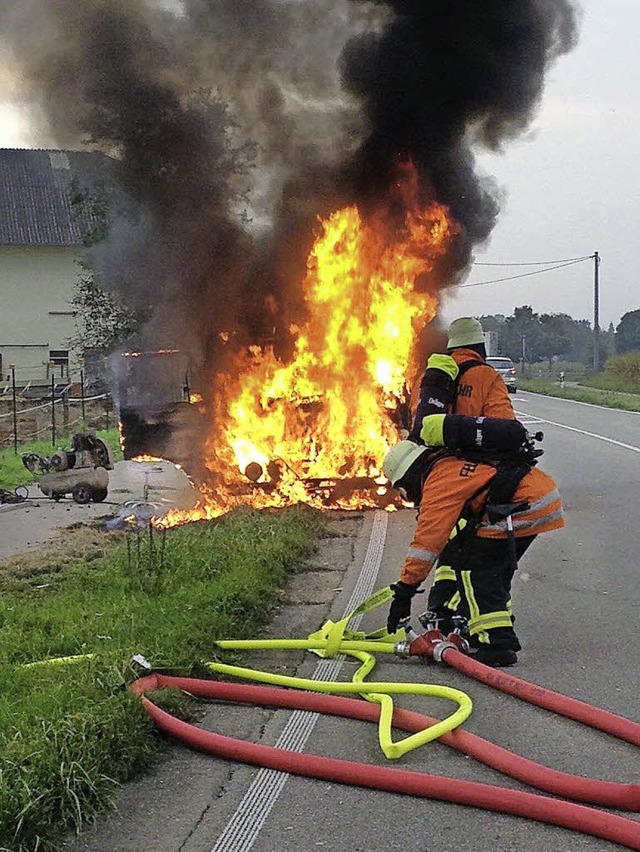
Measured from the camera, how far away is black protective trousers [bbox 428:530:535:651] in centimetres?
542

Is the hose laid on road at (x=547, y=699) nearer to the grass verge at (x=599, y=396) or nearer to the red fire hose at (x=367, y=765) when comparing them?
the red fire hose at (x=367, y=765)

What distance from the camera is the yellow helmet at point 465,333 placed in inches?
238

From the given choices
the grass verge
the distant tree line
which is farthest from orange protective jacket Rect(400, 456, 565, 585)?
the distant tree line

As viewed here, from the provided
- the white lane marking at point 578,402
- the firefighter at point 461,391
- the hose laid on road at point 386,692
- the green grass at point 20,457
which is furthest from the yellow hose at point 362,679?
the white lane marking at point 578,402

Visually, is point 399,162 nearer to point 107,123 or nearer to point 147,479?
point 107,123

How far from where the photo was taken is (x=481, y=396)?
5.86m

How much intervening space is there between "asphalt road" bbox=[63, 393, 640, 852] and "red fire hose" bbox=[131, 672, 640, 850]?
0.13 feet

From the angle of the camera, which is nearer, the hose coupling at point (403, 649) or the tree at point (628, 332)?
the hose coupling at point (403, 649)

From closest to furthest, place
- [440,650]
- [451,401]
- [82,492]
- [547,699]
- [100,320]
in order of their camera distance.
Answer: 1. [547,699]
2. [440,650]
3. [451,401]
4. [82,492]
5. [100,320]

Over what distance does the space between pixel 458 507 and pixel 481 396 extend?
0.74 metres

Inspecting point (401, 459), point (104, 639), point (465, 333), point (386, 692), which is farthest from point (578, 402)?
point (386, 692)

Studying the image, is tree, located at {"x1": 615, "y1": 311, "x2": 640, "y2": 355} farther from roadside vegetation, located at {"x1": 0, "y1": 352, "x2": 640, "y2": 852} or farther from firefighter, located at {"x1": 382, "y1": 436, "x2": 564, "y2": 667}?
firefighter, located at {"x1": 382, "y1": 436, "x2": 564, "y2": 667}

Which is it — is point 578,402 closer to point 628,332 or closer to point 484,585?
point 484,585

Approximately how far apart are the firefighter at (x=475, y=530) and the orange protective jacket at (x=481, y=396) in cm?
36
